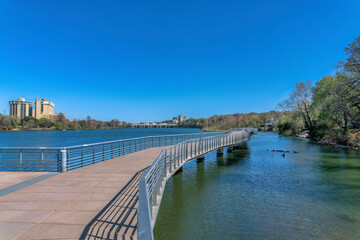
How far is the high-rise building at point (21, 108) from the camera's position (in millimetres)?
193600

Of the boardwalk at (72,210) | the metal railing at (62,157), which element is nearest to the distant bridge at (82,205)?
the boardwalk at (72,210)

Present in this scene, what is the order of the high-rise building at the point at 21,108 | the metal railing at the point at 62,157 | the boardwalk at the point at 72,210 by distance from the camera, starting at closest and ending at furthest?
the boardwalk at the point at 72,210
the metal railing at the point at 62,157
the high-rise building at the point at 21,108

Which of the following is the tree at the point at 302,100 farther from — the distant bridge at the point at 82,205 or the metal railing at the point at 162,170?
the distant bridge at the point at 82,205

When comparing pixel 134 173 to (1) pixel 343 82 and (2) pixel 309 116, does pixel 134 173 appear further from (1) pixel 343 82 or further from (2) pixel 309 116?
(2) pixel 309 116

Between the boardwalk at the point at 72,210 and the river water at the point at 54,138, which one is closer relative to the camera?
the boardwalk at the point at 72,210

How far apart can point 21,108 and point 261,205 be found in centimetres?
24399

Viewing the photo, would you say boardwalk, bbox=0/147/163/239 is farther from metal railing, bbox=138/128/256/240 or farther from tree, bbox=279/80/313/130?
tree, bbox=279/80/313/130

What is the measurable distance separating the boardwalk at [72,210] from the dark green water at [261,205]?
9.07 ft

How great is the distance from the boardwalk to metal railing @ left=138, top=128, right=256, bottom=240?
58 cm

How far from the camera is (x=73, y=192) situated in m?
5.60

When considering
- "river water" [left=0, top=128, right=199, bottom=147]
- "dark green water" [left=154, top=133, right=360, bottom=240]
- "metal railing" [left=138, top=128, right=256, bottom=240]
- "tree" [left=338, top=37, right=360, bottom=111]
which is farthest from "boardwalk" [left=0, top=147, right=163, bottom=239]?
"river water" [left=0, top=128, right=199, bottom=147]

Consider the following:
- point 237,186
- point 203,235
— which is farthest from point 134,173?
point 237,186

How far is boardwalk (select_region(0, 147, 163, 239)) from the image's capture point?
347 centimetres

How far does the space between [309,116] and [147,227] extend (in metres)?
51.2
